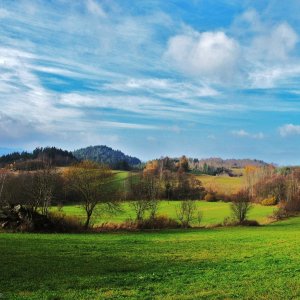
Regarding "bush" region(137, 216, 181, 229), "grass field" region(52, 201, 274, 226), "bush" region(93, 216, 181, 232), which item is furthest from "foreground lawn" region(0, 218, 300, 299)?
"grass field" region(52, 201, 274, 226)

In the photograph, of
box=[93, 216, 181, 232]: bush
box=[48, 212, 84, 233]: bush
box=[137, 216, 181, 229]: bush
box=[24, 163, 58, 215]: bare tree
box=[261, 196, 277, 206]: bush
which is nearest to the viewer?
box=[48, 212, 84, 233]: bush

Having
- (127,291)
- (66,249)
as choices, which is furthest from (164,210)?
(127,291)

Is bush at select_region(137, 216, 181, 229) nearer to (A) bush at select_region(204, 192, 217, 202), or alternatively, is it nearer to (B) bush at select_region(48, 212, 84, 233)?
(B) bush at select_region(48, 212, 84, 233)

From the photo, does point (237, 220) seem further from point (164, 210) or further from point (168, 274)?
point (168, 274)

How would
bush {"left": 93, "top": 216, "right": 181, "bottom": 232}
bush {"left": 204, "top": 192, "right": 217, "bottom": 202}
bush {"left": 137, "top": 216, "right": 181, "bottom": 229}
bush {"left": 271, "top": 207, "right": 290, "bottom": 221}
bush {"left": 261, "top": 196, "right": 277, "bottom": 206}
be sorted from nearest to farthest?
bush {"left": 93, "top": 216, "right": 181, "bottom": 232} → bush {"left": 137, "top": 216, "right": 181, "bottom": 229} → bush {"left": 271, "top": 207, "right": 290, "bottom": 221} → bush {"left": 261, "top": 196, "right": 277, "bottom": 206} → bush {"left": 204, "top": 192, "right": 217, "bottom": 202}

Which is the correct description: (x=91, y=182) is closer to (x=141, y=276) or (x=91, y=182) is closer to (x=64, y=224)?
(x=64, y=224)

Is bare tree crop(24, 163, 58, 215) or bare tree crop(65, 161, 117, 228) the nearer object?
bare tree crop(65, 161, 117, 228)

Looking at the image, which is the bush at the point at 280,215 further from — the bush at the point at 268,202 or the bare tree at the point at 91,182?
the bare tree at the point at 91,182

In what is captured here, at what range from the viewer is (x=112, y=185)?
60.6 meters

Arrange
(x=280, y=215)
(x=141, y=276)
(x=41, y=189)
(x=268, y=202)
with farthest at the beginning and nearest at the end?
(x=268, y=202)
(x=280, y=215)
(x=41, y=189)
(x=141, y=276)

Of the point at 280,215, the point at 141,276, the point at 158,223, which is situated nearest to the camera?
the point at 141,276

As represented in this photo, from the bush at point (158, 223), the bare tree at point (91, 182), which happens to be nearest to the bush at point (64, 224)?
the bare tree at point (91, 182)

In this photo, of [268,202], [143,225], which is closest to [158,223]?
[143,225]

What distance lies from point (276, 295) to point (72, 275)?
8.45 metres
